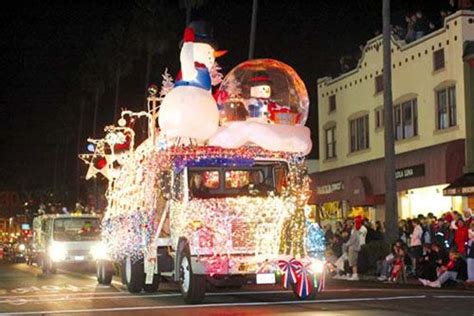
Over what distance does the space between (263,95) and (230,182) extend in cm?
179

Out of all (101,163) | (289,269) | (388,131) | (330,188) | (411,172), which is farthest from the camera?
(330,188)

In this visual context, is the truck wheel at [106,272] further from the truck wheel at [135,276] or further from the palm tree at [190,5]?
the palm tree at [190,5]

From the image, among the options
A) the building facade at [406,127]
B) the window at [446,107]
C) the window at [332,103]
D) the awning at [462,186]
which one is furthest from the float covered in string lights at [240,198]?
the window at [332,103]

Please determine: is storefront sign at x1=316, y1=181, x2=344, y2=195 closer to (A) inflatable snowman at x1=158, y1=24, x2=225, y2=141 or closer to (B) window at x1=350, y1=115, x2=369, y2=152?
(B) window at x1=350, y1=115, x2=369, y2=152

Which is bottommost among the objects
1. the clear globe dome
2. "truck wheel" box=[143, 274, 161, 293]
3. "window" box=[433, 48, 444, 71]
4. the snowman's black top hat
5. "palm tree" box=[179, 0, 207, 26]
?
"truck wheel" box=[143, 274, 161, 293]

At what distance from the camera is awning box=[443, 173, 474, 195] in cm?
2717

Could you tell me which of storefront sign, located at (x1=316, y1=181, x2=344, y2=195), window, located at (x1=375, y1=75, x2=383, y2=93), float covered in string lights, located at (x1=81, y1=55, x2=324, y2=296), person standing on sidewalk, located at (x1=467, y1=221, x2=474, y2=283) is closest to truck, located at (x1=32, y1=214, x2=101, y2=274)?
storefront sign, located at (x1=316, y1=181, x2=344, y2=195)

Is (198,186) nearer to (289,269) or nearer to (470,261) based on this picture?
(289,269)

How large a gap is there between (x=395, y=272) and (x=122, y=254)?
740 centimetres

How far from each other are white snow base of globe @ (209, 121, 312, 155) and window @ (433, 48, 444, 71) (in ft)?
51.4

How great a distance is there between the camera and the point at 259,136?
15.8 metres

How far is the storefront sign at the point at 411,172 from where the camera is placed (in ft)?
101

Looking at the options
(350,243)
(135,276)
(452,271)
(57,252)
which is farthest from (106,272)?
(452,271)

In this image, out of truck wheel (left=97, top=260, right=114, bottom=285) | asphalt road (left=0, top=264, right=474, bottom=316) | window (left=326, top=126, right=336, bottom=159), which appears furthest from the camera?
window (left=326, top=126, right=336, bottom=159)
